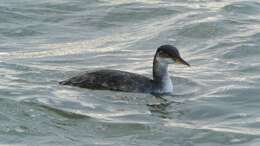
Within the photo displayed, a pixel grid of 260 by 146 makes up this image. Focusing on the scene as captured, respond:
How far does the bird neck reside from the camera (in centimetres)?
1623

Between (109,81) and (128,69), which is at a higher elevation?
(109,81)

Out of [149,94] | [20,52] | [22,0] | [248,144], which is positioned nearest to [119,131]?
[248,144]

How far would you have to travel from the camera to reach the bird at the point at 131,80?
→ 15922 mm

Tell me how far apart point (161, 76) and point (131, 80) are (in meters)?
0.72

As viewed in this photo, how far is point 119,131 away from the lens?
13398 millimetres

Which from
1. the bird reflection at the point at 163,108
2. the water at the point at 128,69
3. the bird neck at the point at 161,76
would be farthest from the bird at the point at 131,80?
the bird reflection at the point at 163,108

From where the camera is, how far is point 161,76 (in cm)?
1653

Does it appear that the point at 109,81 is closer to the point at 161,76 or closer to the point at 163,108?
the point at 161,76

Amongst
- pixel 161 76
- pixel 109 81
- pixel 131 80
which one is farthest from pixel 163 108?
pixel 161 76

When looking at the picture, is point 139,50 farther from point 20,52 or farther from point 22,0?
point 22,0

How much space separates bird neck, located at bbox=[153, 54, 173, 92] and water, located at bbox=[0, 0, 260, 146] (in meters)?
0.23

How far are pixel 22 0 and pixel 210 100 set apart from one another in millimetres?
10019

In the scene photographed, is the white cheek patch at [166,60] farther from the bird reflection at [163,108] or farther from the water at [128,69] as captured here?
the bird reflection at [163,108]

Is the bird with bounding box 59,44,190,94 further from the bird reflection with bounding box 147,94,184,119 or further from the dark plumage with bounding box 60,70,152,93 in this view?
the bird reflection with bounding box 147,94,184,119
